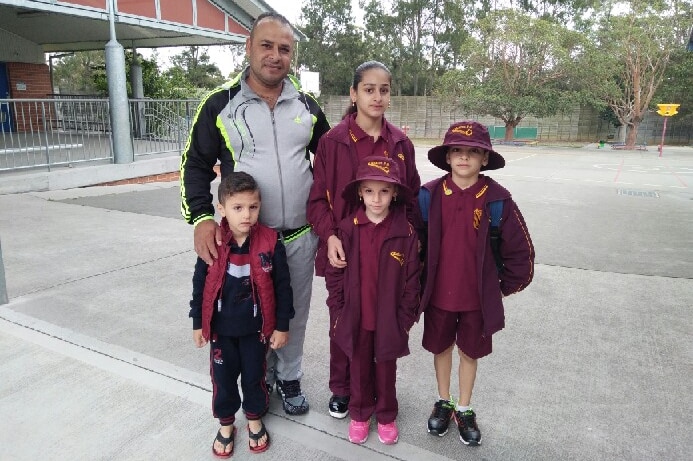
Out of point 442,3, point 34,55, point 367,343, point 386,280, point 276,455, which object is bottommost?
point 276,455

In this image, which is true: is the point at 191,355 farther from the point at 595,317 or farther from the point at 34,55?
the point at 34,55

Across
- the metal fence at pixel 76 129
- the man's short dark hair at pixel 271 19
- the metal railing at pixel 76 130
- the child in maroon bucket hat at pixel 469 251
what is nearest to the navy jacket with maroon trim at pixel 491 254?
the child in maroon bucket hat at pixel 469 251

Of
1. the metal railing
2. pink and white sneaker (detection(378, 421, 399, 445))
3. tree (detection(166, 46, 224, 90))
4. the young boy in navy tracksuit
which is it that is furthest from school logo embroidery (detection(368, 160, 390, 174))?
tree (detection(166, 46, 224, 90))

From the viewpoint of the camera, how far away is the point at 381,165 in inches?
90.4

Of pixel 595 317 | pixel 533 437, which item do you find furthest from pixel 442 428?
pixel 595 317

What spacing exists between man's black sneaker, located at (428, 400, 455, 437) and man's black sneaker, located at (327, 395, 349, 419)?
16.8 inches

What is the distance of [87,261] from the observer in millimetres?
5039

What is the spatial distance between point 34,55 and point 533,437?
1767cm

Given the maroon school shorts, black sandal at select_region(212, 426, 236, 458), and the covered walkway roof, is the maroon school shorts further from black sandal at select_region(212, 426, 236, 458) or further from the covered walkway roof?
the covered walkway roof

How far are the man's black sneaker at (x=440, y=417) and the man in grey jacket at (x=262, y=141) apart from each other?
38.8 inches

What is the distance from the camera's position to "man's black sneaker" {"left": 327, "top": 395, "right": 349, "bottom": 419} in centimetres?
264

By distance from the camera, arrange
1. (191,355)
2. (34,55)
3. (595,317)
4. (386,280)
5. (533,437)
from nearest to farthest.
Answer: (386,280)
(533,437)
(191,355)
(595,317)
(34,55)

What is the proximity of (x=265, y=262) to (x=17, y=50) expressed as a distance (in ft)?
53.8

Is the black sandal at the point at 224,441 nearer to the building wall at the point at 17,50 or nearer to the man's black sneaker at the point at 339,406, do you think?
the man's black sneaker at the point at 339,406
